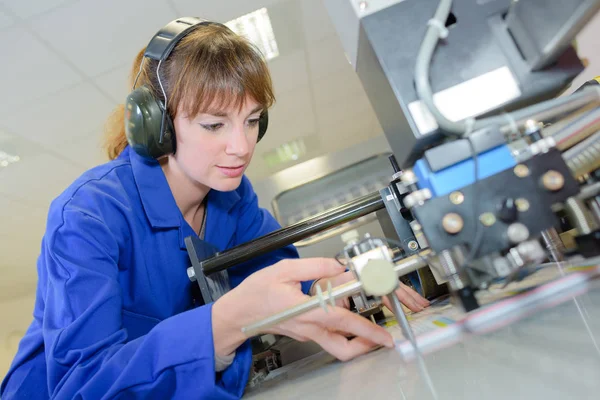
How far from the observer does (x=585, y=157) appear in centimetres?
47

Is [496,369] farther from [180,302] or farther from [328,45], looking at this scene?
[328,45]

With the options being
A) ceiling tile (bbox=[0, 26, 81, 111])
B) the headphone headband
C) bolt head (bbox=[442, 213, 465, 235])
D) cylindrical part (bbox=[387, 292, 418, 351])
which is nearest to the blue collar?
the headphone headband

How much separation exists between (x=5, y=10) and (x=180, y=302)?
68.7 inches

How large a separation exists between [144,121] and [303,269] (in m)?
0.51

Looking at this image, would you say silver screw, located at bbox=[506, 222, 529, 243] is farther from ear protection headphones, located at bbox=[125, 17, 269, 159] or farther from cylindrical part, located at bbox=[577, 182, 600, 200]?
ear protection headphones, located at bbox=[125, 17, 269, 159]

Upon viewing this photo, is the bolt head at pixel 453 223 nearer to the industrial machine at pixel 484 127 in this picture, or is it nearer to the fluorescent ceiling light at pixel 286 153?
the industrial machine at pixel 484 127

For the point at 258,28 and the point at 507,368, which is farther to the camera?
the point at 258,28

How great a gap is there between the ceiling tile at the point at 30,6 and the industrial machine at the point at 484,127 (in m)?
1.92

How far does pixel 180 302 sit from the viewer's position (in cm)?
100

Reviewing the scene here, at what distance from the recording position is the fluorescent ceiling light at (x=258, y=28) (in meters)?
2.39

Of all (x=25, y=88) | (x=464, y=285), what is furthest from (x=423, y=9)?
(x=25, y=88)

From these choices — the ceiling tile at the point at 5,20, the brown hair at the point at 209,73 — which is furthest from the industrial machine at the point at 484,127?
the ceiling tile at the point at 5,20

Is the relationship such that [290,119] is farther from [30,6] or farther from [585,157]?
[585,157]

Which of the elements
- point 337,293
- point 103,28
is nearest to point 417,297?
point 337,293
